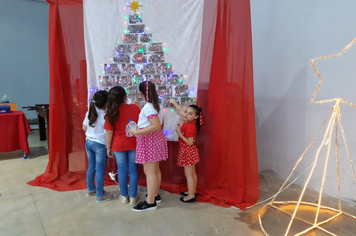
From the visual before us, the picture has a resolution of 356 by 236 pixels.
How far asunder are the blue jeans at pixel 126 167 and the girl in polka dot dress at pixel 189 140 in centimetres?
51

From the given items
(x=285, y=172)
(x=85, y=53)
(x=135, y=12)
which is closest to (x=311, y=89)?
(x=285, y=172)

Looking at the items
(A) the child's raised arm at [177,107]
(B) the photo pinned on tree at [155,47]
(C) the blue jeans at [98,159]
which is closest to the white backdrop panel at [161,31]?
(B) the photo pinned on tree at [155,47]

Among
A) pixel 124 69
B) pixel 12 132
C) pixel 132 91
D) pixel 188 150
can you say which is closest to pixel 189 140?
pixel 188 150

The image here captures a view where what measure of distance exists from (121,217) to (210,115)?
1400 mm

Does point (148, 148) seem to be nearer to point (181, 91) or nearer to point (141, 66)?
point (181, 91)

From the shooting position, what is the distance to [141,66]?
278 cm

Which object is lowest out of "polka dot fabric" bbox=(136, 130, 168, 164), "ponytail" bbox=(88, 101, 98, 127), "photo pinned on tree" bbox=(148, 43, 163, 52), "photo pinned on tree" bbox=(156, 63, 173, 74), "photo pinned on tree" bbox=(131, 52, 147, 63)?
"polka dot fabric" bbox=(136, 130, 168, 164)

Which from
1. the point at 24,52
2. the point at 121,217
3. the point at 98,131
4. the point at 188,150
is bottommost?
the point at 121,217

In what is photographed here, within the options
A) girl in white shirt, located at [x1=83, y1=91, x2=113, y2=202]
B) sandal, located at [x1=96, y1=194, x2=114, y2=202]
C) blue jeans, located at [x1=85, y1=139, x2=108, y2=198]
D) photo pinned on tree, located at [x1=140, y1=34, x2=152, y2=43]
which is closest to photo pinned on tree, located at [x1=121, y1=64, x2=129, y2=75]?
photo pinned on tree, located at [x1=140, y1=34, x2=152, y2=43]

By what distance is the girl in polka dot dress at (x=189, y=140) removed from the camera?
2.48 meters

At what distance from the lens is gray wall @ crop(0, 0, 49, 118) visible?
6121mm

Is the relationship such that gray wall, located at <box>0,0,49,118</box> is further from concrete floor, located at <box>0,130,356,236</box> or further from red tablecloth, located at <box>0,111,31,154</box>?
concrete floor, located at <box>0,130,356,236</box>

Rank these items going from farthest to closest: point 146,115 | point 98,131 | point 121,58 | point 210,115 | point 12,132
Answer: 1. point 12,132
2. point 121,58
3. point 210,115
4. point 98,131
5. point 146,115

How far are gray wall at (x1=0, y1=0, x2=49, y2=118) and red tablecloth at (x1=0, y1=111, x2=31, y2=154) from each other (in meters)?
2.93
